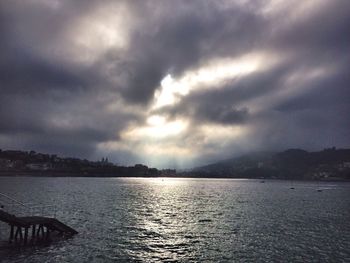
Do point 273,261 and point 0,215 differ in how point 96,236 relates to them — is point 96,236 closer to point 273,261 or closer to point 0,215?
point 0,215

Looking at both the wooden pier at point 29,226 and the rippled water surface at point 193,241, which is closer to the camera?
the rippled water surface at point 193,241

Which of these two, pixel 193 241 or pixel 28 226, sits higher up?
pixel 28 226

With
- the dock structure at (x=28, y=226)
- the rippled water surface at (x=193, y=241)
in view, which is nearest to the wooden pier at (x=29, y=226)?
the dock structure at (x=28, y=226)

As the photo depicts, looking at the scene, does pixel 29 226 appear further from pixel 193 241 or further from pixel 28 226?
pixel 193 241

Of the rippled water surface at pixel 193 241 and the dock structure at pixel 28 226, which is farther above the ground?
the dock structure at pixel 28 226

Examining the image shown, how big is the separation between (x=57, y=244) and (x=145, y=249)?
12.0 meters

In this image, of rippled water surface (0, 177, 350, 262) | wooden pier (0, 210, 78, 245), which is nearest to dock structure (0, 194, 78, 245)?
wooden pier (0, 210, 78, 245)

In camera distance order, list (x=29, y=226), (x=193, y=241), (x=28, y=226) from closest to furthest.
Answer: (x=28, y=226)
(x=29, y=226)
(x=193, y=241)

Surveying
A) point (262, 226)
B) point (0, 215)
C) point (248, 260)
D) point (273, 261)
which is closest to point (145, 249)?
point (248, 260)

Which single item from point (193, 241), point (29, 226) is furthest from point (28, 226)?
point (193, 241)

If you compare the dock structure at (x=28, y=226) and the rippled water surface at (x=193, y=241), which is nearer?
the rippled water surface at (x=193, y=241)

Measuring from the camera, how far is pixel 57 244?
4275cm

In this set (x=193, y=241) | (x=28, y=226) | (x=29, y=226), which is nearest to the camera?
(x=28, y=226)

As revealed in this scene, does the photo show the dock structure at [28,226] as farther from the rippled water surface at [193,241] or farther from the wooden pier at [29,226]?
the rippled water surface at [193,241]
